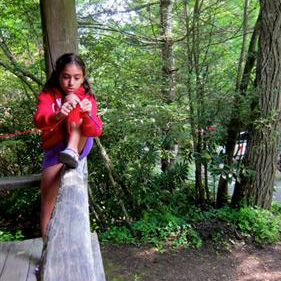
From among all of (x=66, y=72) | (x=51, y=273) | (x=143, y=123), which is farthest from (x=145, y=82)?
(x=51, y=273)

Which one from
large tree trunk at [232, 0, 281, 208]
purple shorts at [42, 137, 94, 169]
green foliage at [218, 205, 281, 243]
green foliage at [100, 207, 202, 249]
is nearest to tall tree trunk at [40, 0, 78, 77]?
purple shorts at [42, 137, 94, 169]

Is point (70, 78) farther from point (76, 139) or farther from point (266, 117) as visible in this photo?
point (266, 117)

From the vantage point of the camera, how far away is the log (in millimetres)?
805

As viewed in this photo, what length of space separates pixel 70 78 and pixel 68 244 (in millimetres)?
1775

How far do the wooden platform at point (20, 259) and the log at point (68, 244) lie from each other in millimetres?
1028

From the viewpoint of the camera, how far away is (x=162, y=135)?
465cm

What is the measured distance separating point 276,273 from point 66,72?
3.27 metres

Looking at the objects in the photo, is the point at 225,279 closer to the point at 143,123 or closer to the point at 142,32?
the point at 143,123

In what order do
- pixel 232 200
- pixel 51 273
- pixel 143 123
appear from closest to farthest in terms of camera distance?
pixel 51 273 < pixel 143 123 < pixel 232 200

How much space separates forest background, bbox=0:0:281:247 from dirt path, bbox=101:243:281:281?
24 cm

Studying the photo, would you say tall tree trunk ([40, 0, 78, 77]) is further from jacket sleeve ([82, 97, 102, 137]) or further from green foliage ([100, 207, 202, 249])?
green foliage ([100, 207, 202, 249])

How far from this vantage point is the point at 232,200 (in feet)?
16.6

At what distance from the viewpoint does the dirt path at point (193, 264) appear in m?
3.69

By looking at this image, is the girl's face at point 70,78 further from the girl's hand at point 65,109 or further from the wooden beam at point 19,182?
the wooden beam at point 19,182
